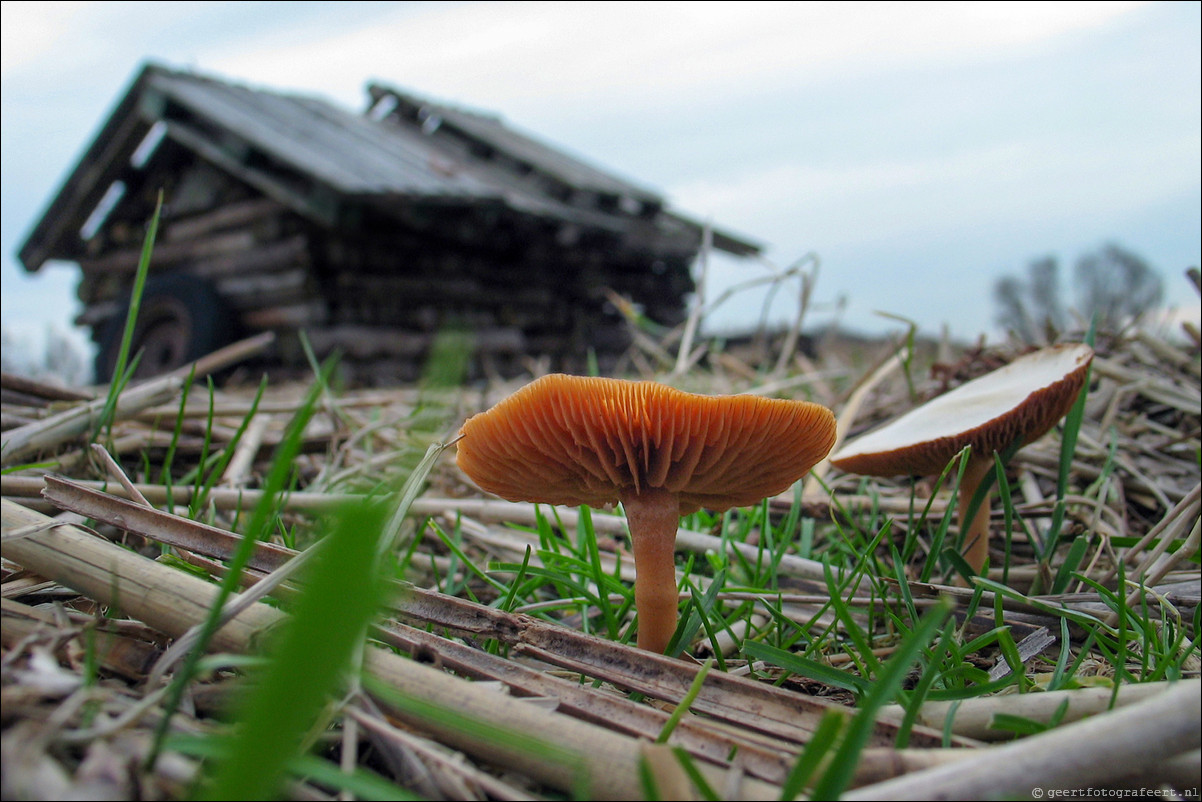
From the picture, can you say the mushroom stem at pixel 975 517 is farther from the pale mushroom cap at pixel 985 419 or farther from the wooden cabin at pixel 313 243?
the wooden cabin at pixel 313 243

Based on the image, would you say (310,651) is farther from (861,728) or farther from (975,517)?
(975,517)

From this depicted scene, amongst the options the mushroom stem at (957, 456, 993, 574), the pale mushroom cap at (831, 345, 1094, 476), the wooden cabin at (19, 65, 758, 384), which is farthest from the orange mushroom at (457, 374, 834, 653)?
the wooden cabin at (19, 65, 758, 384)

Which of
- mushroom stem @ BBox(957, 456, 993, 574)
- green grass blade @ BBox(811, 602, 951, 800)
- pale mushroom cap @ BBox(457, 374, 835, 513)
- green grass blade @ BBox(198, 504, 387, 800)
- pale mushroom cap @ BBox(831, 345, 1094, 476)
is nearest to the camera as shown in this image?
green grass blade @ BBox(198, 504, 387, 800)

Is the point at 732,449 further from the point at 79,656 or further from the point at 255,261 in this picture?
the point at 255,261

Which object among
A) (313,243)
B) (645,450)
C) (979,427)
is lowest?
(645,450)

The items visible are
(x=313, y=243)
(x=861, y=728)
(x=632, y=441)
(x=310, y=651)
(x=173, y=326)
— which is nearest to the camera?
(x=310, y=651)

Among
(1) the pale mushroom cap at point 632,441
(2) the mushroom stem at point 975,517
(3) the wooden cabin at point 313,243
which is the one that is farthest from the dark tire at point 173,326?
(2) the mushroom stem at point 975,517

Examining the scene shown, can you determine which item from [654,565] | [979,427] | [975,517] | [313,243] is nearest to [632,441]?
[654,565]

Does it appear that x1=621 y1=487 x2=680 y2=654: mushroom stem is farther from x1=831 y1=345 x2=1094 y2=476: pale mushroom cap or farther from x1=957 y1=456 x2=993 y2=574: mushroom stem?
x1=957 y1=456 x2=993 y2=574: mushroom stem
